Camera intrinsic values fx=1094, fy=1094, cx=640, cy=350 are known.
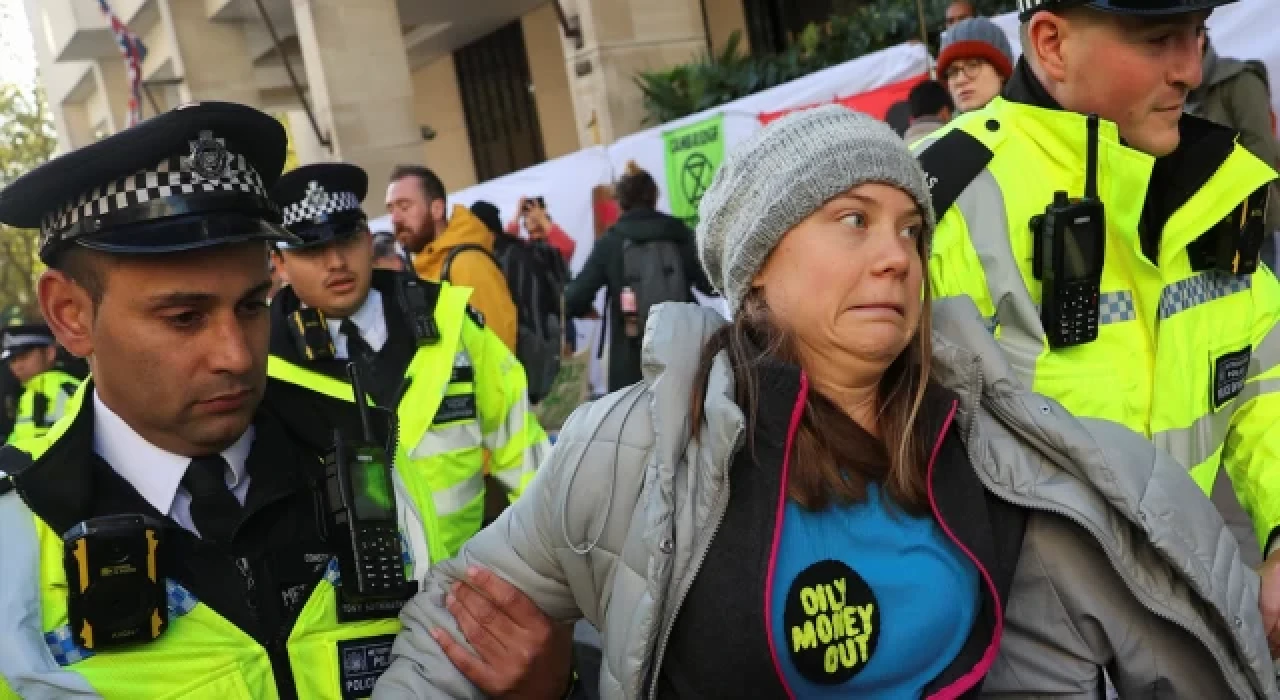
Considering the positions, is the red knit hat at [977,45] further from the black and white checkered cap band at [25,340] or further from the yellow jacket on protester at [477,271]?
the black and white checkered cap band at [25,340]

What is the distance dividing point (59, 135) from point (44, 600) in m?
38.5

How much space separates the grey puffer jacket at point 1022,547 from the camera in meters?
1.75

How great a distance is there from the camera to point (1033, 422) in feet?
6.12

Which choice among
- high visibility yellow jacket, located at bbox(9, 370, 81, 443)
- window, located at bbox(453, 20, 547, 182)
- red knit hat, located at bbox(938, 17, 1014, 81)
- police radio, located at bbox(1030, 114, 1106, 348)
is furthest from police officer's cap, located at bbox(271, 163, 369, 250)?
window, located at bbox(453, 20, 547, 182)

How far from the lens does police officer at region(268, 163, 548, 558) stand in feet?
11.5

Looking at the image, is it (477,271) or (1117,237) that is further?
(477,271)

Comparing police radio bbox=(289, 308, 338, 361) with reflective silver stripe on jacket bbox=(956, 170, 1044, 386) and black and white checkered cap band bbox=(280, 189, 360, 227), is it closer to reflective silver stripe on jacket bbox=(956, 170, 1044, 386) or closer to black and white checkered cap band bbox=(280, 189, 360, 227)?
black and white checkered cap band bbox=(280, 189, 360, 227)

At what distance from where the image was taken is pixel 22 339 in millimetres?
8672

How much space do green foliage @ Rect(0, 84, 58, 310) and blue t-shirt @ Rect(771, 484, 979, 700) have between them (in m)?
33.0

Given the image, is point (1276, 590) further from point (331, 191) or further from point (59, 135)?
point (59, 135)

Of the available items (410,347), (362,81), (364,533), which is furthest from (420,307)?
(362,81)

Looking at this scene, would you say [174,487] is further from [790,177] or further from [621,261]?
[621,261]

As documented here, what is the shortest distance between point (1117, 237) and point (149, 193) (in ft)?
6.20

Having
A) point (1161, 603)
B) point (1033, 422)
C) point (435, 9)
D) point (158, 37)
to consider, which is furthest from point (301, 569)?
point (158, 37)
